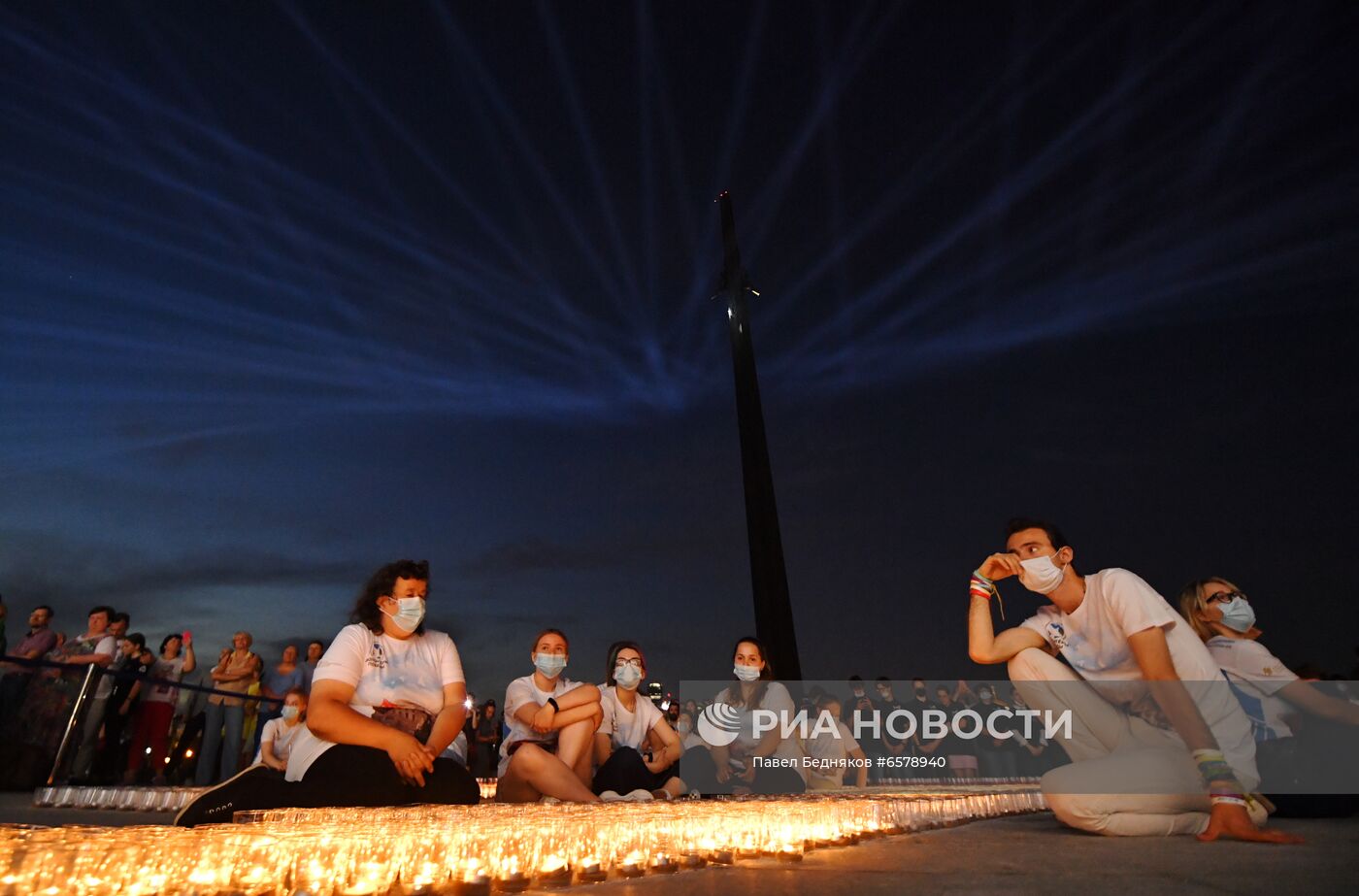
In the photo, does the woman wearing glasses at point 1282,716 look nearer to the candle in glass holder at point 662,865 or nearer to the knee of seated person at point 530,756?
the candle in glass holder at point 662,865

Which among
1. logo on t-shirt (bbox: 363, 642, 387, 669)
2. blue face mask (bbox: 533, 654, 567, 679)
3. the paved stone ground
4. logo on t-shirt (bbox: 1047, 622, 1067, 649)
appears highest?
blue face mask (bbox: 533, 654, 567, 679)

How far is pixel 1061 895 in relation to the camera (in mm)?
1796

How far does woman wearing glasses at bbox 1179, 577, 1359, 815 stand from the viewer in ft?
13.3

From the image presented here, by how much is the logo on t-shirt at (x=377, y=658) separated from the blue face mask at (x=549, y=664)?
57.2 inches

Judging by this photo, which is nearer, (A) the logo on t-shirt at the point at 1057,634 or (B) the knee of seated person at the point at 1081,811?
(B) the knee of seated person at the point at 1081,811

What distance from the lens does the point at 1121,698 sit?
3.29m

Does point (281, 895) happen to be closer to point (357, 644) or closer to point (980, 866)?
point (980, 866)

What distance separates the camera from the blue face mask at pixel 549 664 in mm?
5082

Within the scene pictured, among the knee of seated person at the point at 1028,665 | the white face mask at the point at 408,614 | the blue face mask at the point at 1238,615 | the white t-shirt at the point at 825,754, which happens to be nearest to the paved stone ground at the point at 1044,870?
the knee of seated person at the point at 1028,665

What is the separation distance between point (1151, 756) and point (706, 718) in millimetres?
3867

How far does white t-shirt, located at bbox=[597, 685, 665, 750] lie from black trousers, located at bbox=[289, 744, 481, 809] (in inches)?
74.2

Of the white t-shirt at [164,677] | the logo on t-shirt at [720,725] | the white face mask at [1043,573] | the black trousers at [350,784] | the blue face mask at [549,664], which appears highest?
the white t-shirt at [164,677]

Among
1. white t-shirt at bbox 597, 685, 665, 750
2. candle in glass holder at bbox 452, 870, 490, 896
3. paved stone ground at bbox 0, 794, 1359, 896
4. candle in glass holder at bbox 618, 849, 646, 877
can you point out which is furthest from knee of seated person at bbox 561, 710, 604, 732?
candle in glass holder at bbox 452, 870, 490, 896

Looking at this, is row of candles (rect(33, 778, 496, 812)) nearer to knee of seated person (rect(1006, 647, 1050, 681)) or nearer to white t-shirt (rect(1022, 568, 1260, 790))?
knee of seated person (rect(1006, 647, 1050, 681))
